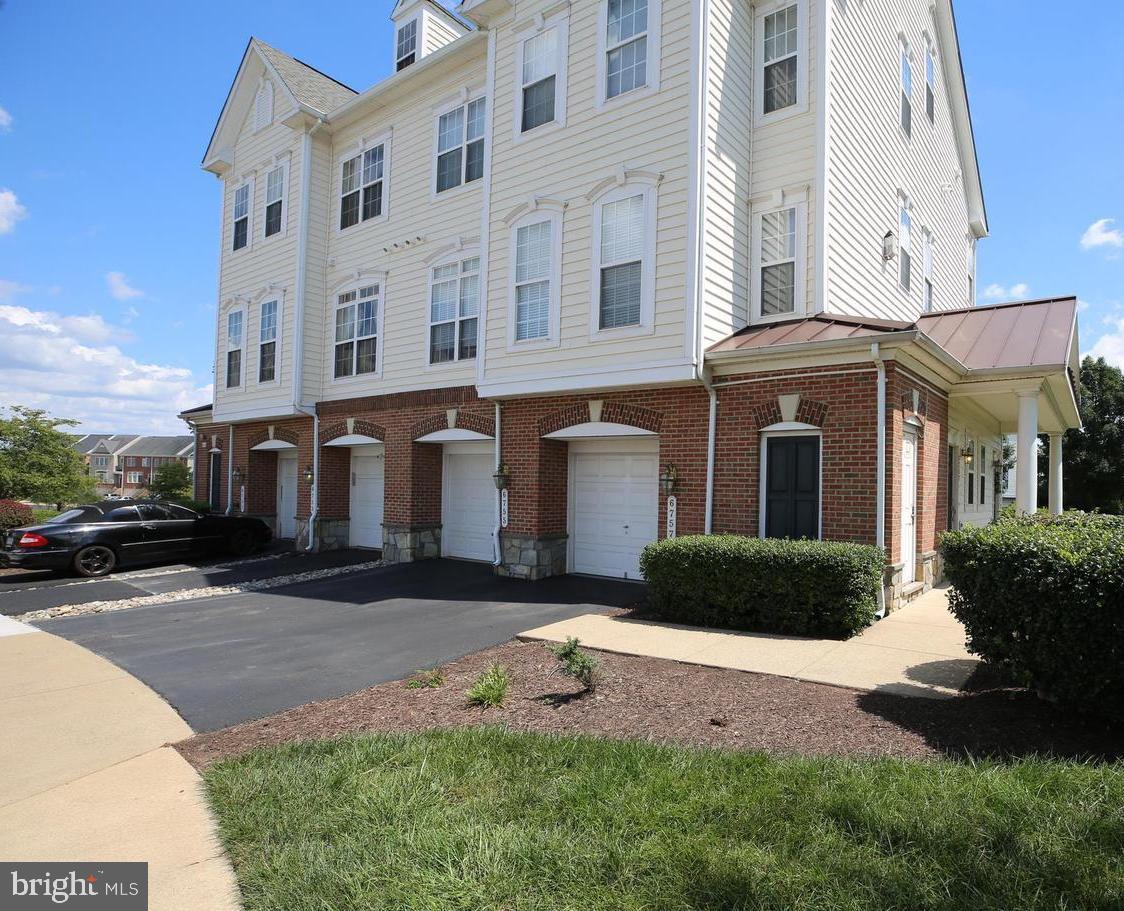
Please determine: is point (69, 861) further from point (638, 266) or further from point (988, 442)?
point (988, 442)

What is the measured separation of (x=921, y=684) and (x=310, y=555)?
527 inches

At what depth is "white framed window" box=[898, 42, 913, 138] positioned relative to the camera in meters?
13.8

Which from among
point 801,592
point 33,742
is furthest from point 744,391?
point 33,742

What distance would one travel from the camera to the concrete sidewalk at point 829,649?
605cm

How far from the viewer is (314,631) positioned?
8.72 m

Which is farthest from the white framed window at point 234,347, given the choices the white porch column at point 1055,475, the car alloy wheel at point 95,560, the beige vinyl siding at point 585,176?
the white porch column at point 1055,475

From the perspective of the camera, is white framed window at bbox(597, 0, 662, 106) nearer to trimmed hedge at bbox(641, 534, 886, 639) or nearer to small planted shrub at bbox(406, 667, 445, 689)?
trimmed hedge at bbox(641, 534, 886, 639)

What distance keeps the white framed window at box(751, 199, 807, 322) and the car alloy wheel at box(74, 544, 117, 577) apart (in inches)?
509

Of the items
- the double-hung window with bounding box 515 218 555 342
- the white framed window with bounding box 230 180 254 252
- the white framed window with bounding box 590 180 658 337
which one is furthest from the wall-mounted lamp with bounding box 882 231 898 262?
the white framed window with bounding box 230 180 254 252

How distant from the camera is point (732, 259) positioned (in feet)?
34.7

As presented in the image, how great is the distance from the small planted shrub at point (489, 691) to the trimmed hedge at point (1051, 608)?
3.79m

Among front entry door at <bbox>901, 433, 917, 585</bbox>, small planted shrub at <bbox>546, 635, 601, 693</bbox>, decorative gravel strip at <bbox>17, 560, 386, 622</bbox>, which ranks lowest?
decorative gravel strip at <bbox>17, 560, 386, 622</bbox>

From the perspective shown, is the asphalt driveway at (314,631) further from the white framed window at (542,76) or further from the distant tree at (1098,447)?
the distant tree at (1098,447)

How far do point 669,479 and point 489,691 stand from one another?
540 centimetres
